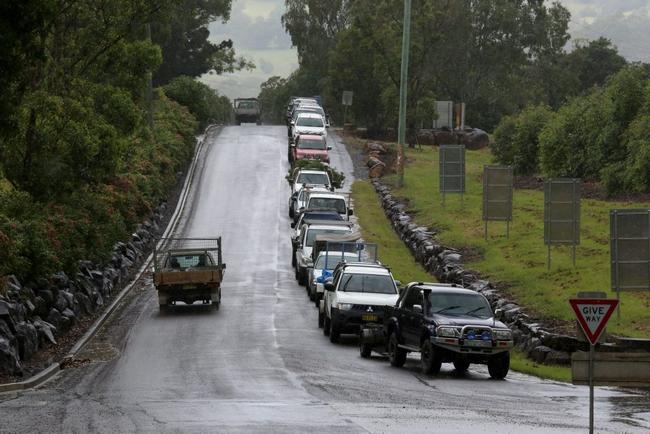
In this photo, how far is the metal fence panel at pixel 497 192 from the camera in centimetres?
4141

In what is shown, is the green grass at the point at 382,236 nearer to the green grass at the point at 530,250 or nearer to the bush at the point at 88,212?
the green grass at the point at 530,250

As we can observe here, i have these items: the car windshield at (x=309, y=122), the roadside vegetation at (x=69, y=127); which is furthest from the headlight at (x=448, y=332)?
the car windshield at (x=309, y=122)

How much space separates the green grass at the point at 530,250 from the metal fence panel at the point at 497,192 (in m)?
1.34

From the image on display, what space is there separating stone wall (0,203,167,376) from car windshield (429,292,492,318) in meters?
8.94

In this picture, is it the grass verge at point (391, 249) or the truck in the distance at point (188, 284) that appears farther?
the truck in the distance at point (188, 284)

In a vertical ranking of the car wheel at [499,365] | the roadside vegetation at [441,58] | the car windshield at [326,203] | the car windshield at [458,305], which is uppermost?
the roadside vegetation at [441,58]

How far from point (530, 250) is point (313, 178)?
21.8 m

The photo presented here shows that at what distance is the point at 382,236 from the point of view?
172 ft

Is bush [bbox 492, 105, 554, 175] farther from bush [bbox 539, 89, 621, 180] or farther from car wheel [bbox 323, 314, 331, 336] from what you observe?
car wheel [bbox 323, 314, 331, 336]

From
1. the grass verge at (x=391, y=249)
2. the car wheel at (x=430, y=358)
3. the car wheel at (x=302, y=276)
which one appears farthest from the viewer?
the car wheel at (x=302, y=276)

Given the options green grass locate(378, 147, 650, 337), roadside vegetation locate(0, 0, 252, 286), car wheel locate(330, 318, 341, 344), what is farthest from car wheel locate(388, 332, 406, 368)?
roadside vegetation locate(0, 0, 252, 286)

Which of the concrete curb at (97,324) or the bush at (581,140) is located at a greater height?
the bush at (581,140)

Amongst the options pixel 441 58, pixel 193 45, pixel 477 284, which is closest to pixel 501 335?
pixel 477 284

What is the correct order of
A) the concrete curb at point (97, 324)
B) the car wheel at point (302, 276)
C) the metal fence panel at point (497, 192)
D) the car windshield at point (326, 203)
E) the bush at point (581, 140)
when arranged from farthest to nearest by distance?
the bush at point (581, 140) → the car windshield at point (326, 203) → the car wheel at point (302, 276) → the metal fence panel at point (497, 192) → the concrete curb at point (97, 324)
